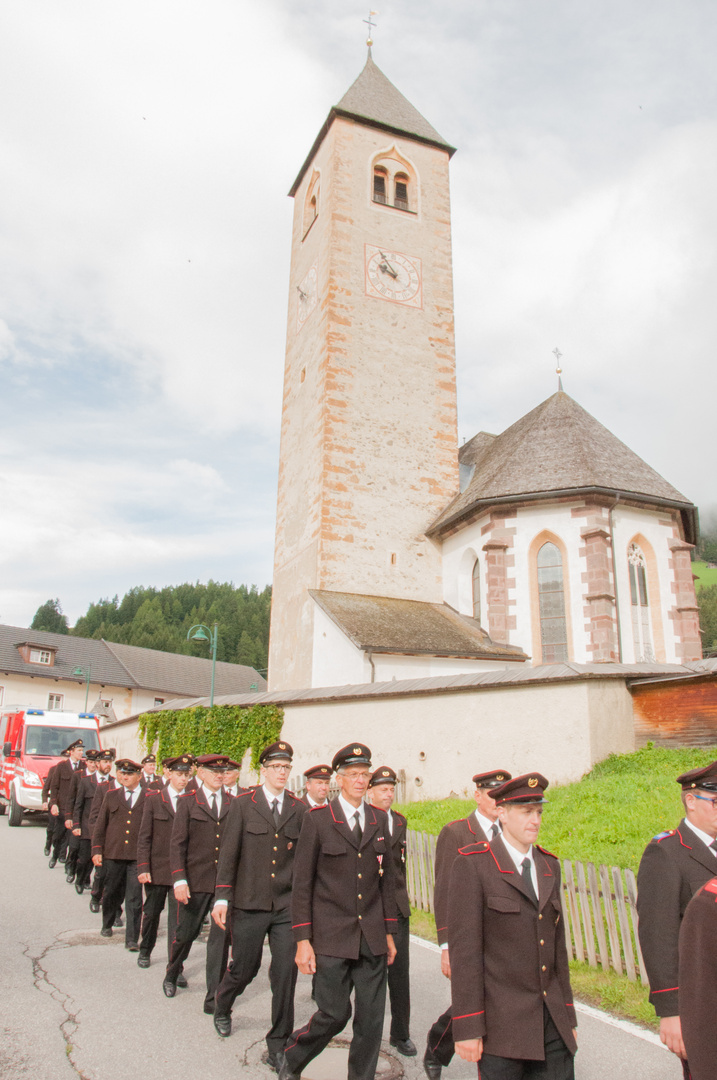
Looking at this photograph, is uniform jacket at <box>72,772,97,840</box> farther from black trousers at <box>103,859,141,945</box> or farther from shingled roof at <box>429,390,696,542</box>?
shingled roof at <box>429,390,696,542</box>

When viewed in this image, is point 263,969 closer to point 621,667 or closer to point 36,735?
point 621,667

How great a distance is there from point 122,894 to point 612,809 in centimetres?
578

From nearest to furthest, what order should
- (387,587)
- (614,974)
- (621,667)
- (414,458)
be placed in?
1. (614,974)
2. (621,667)
3. (387,587)
4. (414,458)

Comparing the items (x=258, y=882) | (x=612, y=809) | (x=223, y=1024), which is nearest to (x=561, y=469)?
(x=612, y=809)

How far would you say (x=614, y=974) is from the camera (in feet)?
20.8

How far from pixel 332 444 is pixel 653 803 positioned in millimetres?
16424

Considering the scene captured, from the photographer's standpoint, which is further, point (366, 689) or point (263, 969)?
point (366, 689)

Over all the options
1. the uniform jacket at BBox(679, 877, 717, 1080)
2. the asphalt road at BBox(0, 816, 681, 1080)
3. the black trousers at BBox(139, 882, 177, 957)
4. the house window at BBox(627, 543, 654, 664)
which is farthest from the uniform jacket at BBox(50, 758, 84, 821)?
the house window at BBox(627, 543, 654, 664)

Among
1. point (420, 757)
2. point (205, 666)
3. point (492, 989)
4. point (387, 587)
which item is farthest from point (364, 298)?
point (205, 666)

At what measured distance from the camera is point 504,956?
337cm

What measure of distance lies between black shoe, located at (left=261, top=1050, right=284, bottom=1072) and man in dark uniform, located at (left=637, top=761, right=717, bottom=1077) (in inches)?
92.3

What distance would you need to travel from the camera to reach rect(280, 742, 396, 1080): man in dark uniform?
433cm

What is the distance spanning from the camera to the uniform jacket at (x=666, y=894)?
3.34 meters

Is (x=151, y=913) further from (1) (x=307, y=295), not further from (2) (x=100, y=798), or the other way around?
(1) (x=307, y=295)
